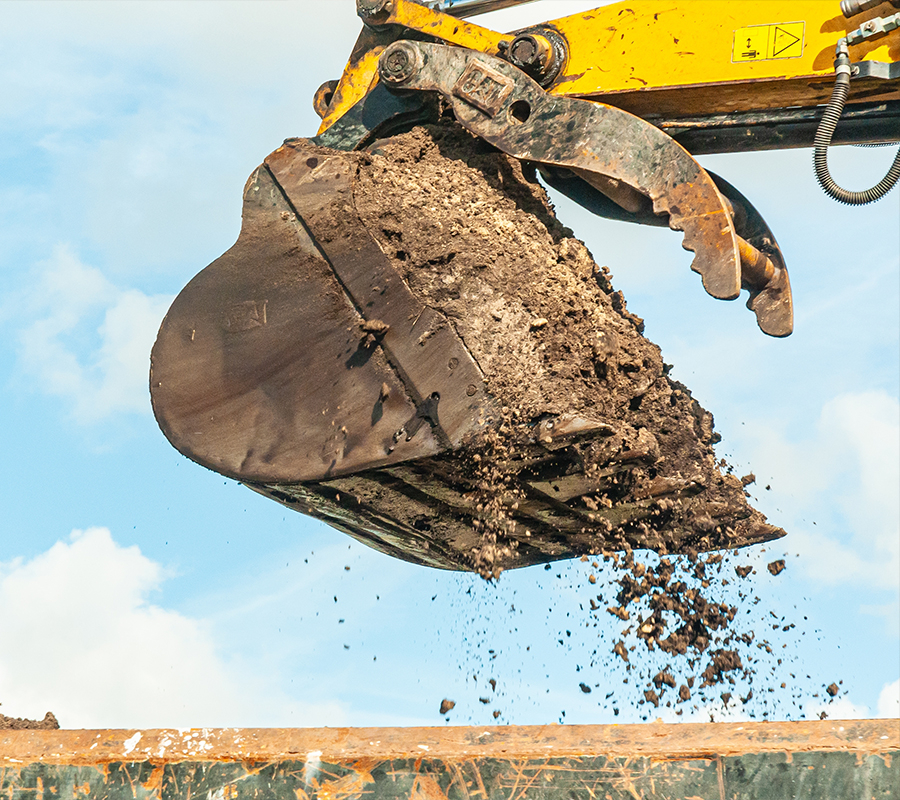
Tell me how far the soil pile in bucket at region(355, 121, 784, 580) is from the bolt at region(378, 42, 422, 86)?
20cm

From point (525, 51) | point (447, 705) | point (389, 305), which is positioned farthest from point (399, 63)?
point (447, 705)

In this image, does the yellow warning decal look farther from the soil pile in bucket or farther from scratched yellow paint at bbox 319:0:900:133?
the soil pile in bucket

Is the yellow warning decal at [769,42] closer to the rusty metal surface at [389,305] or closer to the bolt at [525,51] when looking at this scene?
the bolt at [525,51]

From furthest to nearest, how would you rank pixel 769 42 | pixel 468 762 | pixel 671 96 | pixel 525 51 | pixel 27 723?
pixel 525 51 → pixel 671 96 → pixel 769 42 → pixel 27 723 → pixel 468 762

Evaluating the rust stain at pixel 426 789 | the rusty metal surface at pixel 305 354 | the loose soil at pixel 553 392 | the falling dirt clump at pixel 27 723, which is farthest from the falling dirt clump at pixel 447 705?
the rust stain at pixel 426 789

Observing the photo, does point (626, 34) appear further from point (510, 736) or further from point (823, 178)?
point (510, 736)

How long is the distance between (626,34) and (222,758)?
9.46ft

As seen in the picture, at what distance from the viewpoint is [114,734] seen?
2.50m

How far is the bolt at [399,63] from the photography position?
4012 mm

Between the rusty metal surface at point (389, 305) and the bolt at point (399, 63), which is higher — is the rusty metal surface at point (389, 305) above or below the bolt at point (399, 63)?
below

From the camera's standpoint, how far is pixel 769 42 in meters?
3.80

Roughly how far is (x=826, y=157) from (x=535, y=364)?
45.8 inches

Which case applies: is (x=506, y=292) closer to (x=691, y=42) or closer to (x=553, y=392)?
(x=553, y=392)

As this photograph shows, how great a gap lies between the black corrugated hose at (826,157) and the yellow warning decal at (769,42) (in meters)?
0.23
